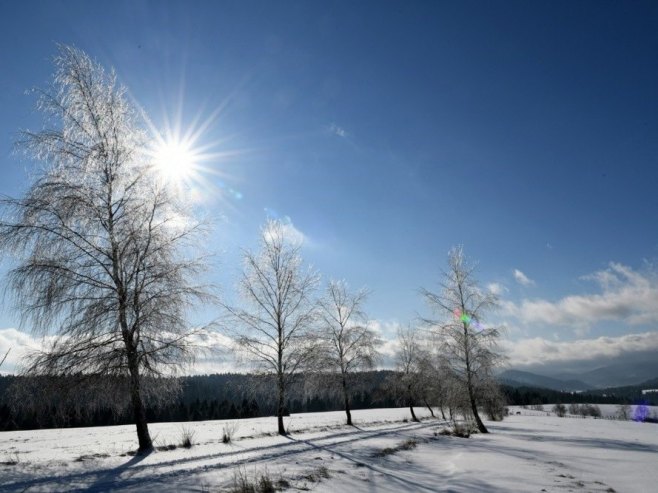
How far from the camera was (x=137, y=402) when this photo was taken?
12820 millimetres

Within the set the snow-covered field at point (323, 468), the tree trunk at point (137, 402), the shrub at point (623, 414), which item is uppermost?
the tree trunk at point (137, 402)

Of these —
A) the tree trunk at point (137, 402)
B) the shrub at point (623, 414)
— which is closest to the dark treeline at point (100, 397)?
the tree trunk at point (137, 402)

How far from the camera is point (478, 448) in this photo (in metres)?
15.9

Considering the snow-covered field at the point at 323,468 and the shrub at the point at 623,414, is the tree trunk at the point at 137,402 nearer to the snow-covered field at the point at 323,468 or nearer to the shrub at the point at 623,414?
the snow-covered field at the point at 323,468

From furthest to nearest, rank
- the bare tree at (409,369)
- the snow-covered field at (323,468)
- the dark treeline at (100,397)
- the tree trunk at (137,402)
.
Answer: the bare tree at (409,369)
the tree trunk at (137,402)
the dark treeline at (100,397)
the snow-covered field at (323,468)

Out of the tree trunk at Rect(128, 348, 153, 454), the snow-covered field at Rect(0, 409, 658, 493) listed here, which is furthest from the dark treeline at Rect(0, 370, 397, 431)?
the snow-covered field at Rect(0, 409, 658, 493)

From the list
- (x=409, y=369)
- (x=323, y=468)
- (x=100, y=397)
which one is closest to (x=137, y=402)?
(x=100, y=397)

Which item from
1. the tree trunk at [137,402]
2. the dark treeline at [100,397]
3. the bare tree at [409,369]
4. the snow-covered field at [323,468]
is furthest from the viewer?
the bare tree at [409,369]

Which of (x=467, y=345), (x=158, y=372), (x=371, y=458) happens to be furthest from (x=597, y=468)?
(x=158, y=372)

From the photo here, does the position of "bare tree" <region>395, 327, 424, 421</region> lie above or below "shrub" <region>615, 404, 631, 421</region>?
above

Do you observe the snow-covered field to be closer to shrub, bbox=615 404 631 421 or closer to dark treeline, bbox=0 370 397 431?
dark treeline, bbox=0 370 397 431

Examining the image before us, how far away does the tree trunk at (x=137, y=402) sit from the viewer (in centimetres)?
1230

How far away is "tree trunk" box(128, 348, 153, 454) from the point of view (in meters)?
12.3

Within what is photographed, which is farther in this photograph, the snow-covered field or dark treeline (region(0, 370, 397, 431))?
dark treeline (region(0, 370, 397, 431))
